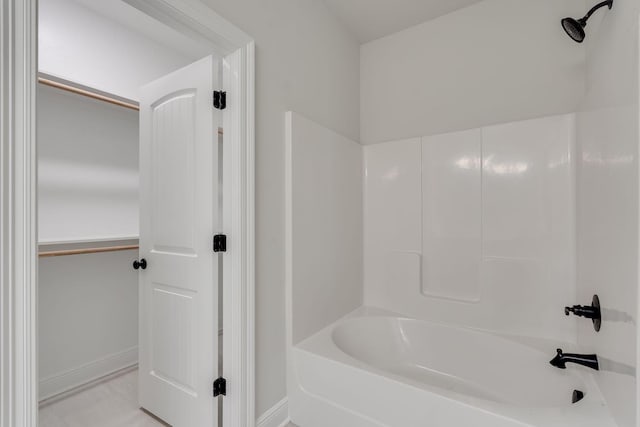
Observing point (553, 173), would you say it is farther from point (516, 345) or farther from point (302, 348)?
point (302, 348)

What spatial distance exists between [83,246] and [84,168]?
60 cm

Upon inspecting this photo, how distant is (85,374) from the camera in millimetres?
2078

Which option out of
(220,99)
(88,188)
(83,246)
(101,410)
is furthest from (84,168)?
(101,410)

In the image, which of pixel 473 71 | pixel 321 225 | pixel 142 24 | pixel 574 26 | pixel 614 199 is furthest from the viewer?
pixel 142 24

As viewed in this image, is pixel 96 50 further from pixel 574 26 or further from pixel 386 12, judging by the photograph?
pixel 574 26

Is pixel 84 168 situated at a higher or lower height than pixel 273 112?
lower

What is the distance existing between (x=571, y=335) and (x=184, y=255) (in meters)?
2.26

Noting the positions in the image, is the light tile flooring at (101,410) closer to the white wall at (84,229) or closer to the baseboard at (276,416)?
the white wall at (84,229)

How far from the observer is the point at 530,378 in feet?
5.33

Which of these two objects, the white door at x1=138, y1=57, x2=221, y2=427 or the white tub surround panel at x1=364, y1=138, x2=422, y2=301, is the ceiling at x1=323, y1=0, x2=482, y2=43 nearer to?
the white tub surround panel at x1=364, y1=138, x2=422, y2=301

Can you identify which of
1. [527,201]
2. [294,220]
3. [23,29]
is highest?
[23,29]

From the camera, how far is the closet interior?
74.5 inches

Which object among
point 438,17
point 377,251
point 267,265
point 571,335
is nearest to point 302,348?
point 267,265

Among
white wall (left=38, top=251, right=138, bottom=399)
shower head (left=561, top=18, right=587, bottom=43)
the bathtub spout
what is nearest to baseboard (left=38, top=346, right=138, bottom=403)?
white wall (left=38, top=251, right=138, bottom=399)
